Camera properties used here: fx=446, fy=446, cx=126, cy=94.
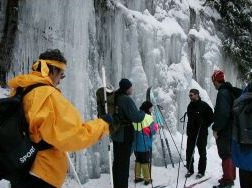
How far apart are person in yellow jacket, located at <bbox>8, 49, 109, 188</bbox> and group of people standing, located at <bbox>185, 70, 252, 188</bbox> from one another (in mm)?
2221

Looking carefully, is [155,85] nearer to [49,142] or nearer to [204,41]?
[204,41]

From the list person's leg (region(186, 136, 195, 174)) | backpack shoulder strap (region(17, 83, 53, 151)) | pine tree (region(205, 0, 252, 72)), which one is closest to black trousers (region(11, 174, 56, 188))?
backpack shoulder strap (region(17, 83, 53, 151))

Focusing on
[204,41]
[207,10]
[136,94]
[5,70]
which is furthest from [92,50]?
[207,10]

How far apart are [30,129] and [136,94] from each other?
8103 millimetres

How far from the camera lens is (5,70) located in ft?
26.7

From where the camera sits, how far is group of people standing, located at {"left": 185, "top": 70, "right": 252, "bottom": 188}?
17.4 ft

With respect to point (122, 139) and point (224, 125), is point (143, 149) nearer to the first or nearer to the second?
point (122, 139)

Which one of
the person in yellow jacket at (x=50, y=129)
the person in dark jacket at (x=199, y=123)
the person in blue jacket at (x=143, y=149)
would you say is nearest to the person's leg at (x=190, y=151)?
the person in dark jacket at (x=199, y=123)

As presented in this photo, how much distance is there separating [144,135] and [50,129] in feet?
19.8

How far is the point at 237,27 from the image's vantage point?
1684 cm

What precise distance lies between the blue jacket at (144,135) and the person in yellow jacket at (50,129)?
218 inches

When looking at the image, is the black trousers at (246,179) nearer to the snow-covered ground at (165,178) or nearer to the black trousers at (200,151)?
the snow-covered ground at (165,178)

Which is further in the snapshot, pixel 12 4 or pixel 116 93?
pixel 12 4

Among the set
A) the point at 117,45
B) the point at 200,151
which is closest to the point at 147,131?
the point at 200,151
